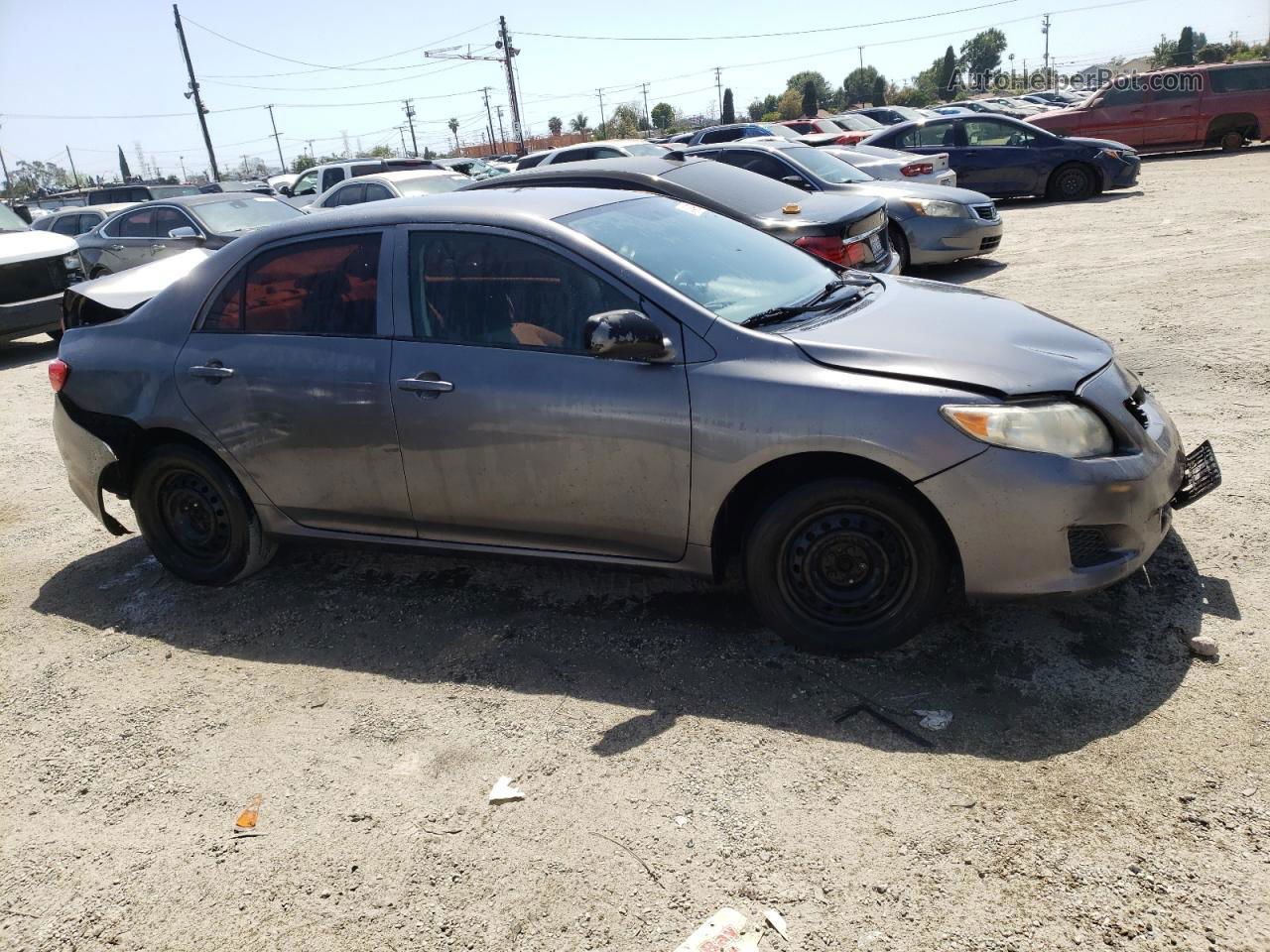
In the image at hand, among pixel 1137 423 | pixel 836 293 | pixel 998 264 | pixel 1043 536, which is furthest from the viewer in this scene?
pixel 998 264

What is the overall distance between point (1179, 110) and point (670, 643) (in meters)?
21.6

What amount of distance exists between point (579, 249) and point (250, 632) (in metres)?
2.19

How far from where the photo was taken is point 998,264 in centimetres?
1103

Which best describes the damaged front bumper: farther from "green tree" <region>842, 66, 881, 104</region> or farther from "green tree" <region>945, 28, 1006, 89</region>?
"green tree" <region>945, 28, 1006, 89</region>

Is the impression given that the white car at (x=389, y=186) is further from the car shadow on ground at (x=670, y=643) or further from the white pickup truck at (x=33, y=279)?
the car shadow on ground at (x=670, y=643)

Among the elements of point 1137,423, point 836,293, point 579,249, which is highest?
point 579,249

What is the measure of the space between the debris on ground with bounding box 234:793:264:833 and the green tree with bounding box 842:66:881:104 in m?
92.1

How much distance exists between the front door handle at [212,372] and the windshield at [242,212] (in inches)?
342

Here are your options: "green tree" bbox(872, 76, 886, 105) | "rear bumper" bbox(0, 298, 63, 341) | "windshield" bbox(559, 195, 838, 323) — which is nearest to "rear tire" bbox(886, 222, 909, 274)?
"windshield" bbox(559, 195, 838, 323)

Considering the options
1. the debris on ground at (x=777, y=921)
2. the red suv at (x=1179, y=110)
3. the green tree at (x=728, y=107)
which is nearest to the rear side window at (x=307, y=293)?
the debris on ground at (x=777, y=921)

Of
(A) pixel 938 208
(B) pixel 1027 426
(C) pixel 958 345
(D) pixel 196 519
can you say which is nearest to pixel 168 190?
(A) pixel 938 208

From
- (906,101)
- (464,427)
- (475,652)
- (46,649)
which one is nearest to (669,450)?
(464,427)

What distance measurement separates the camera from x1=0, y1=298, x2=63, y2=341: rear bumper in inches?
414

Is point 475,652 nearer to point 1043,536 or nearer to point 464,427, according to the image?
point 464,427
